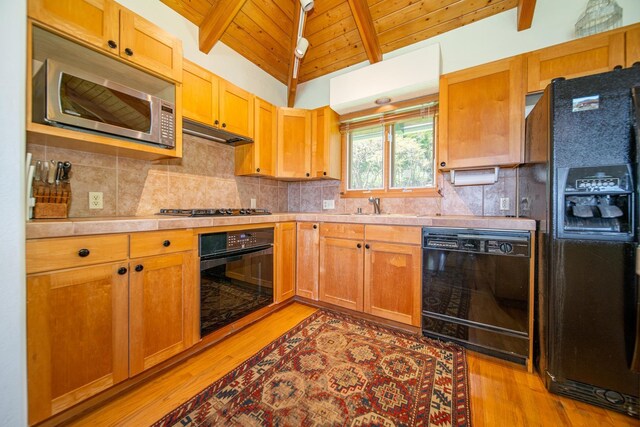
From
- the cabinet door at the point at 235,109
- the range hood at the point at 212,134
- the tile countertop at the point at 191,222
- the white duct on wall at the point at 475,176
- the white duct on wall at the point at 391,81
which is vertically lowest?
the tile countertop at the point at 191,222

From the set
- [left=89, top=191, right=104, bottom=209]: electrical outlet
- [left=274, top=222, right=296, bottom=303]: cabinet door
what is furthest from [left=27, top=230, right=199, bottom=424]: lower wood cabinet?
[left=274, top=222, right=296, bottom=303]: cabinet door

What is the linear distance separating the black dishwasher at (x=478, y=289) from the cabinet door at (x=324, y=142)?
1.37 meters

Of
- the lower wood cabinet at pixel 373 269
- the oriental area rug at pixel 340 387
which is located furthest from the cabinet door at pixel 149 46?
the oriental area rug at pixel 340 387

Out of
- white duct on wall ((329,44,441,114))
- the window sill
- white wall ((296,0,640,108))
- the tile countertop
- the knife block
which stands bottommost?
the tile countertop

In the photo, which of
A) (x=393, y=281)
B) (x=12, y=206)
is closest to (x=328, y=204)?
(x=393, y=281)

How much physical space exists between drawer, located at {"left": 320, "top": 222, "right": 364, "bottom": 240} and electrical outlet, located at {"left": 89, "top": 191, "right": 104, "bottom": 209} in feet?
5.57

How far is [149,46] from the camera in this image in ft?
5.34

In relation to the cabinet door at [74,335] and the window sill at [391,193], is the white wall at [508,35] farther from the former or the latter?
the cabinet door at [74,335]

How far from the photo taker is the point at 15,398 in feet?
2.90

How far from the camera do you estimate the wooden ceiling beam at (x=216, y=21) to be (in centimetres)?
214

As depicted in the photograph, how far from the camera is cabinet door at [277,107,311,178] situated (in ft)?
9.18

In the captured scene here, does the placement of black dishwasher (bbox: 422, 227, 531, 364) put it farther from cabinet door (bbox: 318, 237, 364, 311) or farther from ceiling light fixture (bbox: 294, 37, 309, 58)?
ceiling light fixture (bbox: 294, 37, 309, 58)

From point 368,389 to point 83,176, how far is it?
2.25 m

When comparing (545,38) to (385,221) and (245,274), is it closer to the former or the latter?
(385,221)
